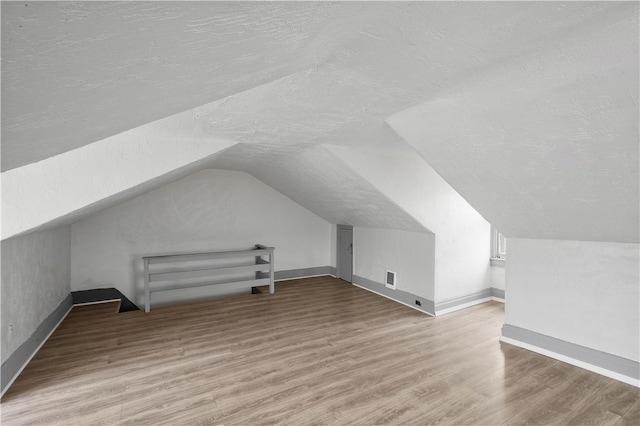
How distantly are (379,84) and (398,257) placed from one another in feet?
11.6

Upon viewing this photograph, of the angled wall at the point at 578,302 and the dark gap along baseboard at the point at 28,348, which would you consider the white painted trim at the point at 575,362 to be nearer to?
the angled wall at the point at 578,302

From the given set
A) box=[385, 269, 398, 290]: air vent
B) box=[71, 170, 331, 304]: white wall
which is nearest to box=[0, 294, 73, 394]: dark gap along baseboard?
box=[71, 170, 331, 304]: white wall

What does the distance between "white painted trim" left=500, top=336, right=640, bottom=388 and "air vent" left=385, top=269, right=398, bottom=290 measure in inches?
67.4

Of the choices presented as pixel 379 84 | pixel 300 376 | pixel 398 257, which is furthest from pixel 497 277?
pixel 379 84

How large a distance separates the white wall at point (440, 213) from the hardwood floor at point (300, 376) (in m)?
0.64

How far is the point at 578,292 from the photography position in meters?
2.92

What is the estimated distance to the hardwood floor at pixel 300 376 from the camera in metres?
2.19

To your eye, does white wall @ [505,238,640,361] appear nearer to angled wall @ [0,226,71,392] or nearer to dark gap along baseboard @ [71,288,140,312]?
angled wall @ [0,226,71,392]

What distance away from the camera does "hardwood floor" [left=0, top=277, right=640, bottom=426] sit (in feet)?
7.18

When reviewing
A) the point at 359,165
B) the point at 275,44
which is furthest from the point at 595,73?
the point at 359,165

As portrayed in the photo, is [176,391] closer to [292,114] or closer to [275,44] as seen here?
[292,114]

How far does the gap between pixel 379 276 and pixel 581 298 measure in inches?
110

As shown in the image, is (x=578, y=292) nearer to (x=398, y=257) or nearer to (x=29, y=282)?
(x=398, y=257)

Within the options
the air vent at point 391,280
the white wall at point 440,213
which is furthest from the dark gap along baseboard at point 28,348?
the air vent at point 391,280
